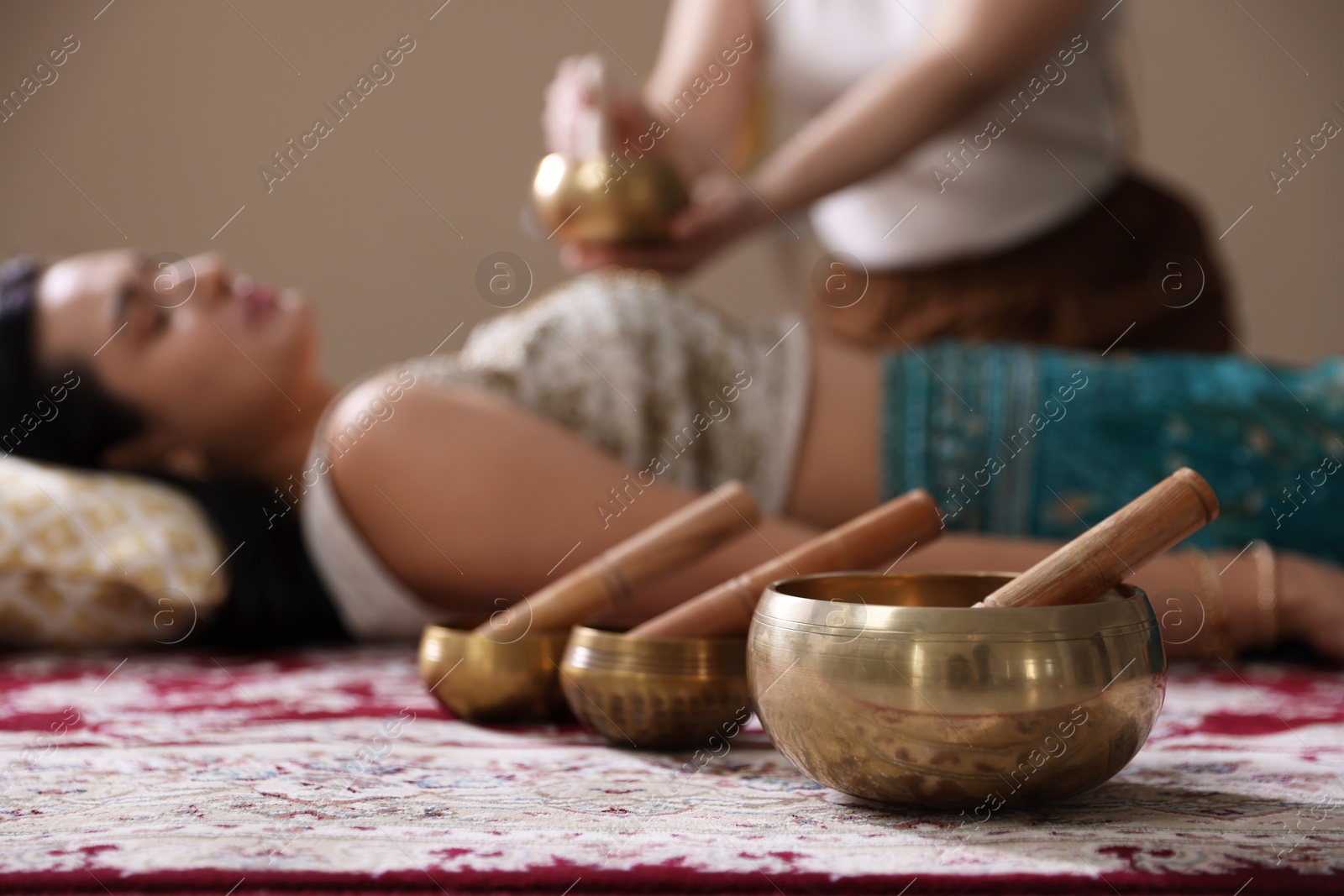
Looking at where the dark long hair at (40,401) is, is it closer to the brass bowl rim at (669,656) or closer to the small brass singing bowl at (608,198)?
the small brass singing bowl at (608,198)


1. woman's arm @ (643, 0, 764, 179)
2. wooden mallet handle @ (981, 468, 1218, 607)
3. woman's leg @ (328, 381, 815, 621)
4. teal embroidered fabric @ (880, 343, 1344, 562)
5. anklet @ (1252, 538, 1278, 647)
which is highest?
woman's arm @ (643, 0, 764, 179)

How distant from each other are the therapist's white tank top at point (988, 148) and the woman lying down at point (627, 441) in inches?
18.5

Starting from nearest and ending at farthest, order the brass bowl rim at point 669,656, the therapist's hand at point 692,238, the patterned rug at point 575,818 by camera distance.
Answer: the patterned rug at point 575,818
the brass bowl rim at point 669,656
the therapist's hand at point 692,238

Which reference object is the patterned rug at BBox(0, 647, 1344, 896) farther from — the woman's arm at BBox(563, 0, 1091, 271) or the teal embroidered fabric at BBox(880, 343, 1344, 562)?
the woman's arm at BBox(563, 0, 1091, 271)

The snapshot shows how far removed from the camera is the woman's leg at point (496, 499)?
117cm

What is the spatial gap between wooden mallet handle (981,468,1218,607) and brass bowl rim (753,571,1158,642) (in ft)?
0.05

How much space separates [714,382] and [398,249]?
1834 mm

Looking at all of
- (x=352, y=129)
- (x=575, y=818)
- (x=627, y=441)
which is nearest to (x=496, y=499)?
(x=627, y=441)

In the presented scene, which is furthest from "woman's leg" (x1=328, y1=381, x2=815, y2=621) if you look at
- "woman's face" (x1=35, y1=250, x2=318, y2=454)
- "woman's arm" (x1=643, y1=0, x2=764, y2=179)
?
"woman's arm" (x1=643, y1=0, x2=764, y2=179)

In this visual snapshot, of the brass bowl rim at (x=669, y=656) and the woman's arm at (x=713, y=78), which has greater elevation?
the woman's arm at (x=713, y=78)

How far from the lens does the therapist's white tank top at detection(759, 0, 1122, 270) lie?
176cm

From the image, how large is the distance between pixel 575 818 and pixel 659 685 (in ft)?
0.44

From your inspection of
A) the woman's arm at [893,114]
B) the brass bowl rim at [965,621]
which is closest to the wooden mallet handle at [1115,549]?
the brass bowl rim at [965,621]

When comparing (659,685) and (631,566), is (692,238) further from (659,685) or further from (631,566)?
(659,685)
